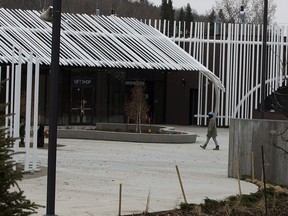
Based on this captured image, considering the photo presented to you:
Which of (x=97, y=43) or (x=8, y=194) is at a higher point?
(x=97, y=43)

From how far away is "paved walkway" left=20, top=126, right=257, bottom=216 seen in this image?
11.2 metres

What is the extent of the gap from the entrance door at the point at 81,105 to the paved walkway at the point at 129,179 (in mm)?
14329

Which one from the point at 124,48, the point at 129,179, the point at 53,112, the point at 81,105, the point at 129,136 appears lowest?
the point at 129,179

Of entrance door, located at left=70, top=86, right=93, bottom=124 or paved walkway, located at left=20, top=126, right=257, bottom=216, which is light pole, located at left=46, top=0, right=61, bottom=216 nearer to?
paved walkway, located at left=20, top=126, right=257, bottom=216

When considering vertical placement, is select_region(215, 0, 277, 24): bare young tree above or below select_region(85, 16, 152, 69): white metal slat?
above

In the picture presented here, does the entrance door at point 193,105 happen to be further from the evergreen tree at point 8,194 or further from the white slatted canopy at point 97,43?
the evergreen tree at point 8,194

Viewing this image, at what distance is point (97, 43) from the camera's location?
40.6m

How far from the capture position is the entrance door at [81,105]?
41.1 meters

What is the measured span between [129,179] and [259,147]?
10.3ft

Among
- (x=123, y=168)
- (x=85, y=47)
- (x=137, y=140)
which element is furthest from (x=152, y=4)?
(x=123, y=168)

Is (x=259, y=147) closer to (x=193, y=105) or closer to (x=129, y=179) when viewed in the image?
(x=129, y=179)

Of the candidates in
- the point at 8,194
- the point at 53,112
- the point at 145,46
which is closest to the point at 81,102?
the point at 145,46

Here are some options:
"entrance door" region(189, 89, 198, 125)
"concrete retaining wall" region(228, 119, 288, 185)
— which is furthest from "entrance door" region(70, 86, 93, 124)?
"concrete retaining wall" region(228, 119, 288, 185)

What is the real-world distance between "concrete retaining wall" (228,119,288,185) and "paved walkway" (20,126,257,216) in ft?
1.95
